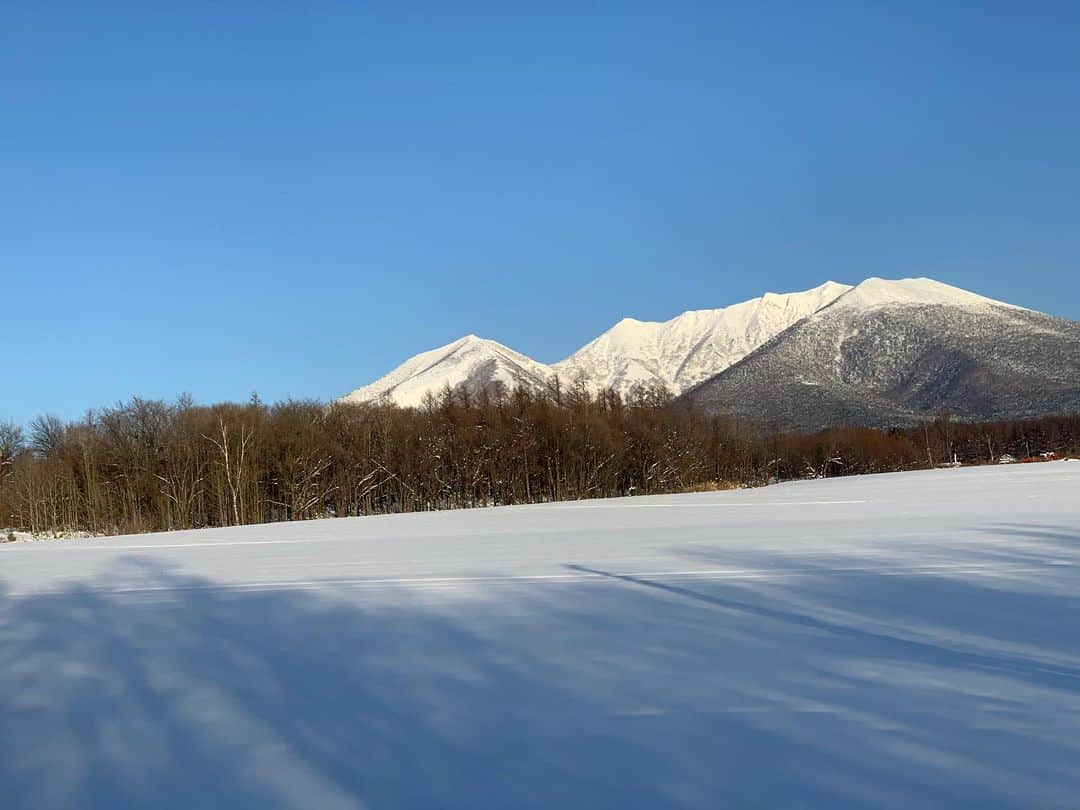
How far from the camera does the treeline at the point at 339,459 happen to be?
3822 centimetres

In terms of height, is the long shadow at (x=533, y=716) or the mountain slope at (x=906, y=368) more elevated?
the mountain slope at (x=906, y=368)

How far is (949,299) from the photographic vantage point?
519 ft

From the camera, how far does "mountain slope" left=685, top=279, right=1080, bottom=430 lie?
115188 mm

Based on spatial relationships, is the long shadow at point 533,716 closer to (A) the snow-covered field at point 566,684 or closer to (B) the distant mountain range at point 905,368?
(A) the snow-covered field at point 566,684

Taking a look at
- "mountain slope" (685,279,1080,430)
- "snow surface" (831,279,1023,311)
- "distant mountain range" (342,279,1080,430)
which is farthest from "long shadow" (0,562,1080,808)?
"snow surface" (831,279,1023,311)

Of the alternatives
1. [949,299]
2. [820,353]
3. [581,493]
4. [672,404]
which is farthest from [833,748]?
[949,299]

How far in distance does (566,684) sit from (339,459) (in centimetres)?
3887

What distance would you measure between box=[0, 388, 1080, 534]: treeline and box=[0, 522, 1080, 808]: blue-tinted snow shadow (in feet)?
102

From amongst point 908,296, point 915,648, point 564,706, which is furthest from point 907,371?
point 564,706

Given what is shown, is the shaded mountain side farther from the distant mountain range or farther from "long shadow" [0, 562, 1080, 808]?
"long shadow" [0, 562, 1080, 808]

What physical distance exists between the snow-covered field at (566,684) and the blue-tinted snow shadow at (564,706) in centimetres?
2

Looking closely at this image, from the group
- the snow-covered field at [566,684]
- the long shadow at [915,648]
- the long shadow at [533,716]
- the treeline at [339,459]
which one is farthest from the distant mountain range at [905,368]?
the long shadow at [533,716]

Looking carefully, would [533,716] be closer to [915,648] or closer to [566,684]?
[566,684]

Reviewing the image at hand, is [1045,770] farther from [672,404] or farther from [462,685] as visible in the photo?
[672,404]
